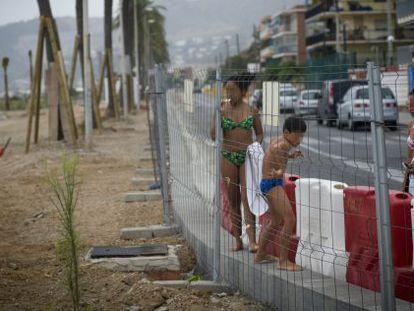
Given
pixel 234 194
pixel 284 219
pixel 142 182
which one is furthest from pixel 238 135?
pixel 142 182

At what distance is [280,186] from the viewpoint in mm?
6211

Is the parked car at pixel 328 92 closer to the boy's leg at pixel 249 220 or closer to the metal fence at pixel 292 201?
the metal fence at pixel 292 201

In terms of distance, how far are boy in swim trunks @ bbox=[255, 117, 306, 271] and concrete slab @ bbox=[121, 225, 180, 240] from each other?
9.36 feet

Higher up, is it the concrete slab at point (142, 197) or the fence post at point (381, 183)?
the fence post at point (381, 183)

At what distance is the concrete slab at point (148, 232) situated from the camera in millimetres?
8953

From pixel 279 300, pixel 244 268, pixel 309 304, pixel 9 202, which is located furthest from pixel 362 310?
pixel 9 202

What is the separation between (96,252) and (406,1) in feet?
118

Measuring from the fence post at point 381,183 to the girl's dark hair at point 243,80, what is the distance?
2528mm

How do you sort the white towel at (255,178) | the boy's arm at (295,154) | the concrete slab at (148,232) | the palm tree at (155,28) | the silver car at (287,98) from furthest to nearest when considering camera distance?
1. the palm tree at (155,28)
2. the concrete slab at (148,232)
3. the white towel at (255,178)
4. the silver car at (287,98)
5. the boy's arm at (295,154)

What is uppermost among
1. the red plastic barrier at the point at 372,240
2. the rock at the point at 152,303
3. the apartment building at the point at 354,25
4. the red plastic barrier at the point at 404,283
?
the apartment building at the point at 354,25

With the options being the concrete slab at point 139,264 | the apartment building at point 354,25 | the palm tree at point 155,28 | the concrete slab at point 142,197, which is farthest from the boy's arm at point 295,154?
the palm tree at point 155,28

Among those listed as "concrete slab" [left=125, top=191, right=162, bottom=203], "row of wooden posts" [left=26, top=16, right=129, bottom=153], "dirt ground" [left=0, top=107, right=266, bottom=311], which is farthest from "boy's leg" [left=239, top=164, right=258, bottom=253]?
"row of wooden posts" [left=26, top=16, right=129, bottom=153]

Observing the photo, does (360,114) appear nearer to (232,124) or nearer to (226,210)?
(226,210)

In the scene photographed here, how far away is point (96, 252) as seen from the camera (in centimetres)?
778
